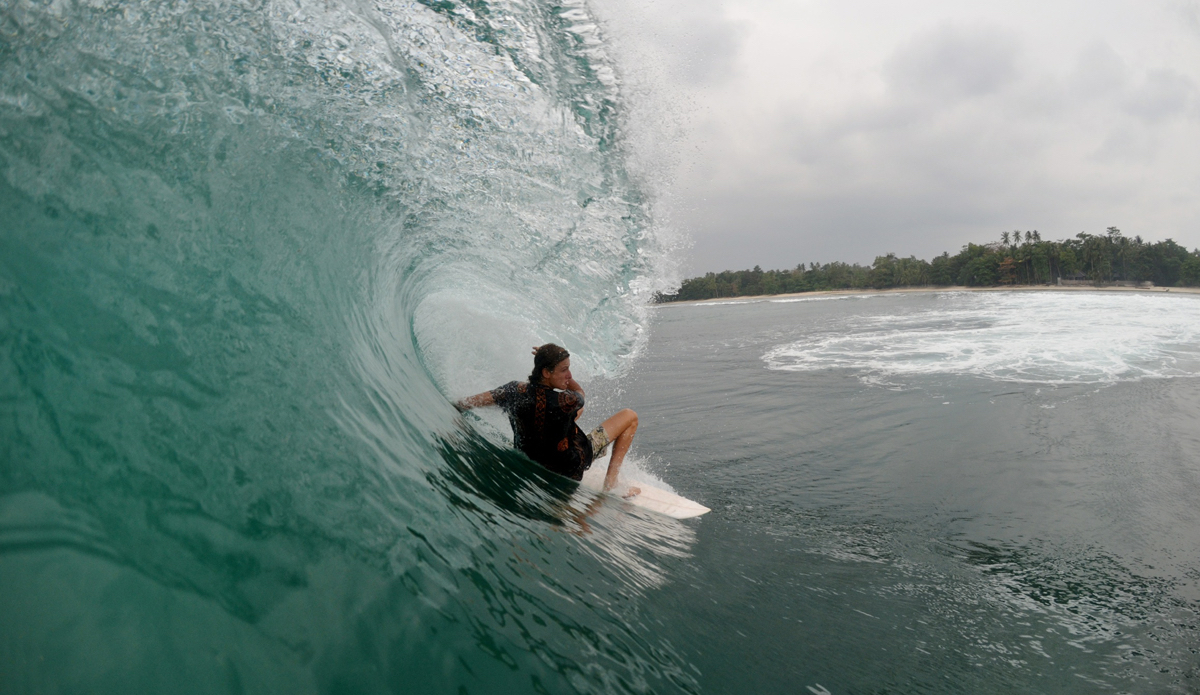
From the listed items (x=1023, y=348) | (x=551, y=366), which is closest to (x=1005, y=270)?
(x=1023, y=348)

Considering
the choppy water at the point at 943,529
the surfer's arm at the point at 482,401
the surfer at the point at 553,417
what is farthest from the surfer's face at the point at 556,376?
the choppy water at the point at 943,529

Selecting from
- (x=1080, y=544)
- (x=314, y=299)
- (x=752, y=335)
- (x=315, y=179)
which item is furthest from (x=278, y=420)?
(x=752, y=335)

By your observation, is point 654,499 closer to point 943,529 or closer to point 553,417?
point 553,417

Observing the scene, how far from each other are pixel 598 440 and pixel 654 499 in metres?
0.69

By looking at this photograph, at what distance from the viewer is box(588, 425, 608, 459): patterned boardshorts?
4.77 metres

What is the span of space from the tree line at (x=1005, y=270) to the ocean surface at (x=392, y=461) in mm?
49410

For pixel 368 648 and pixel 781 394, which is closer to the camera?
pixel 368 648

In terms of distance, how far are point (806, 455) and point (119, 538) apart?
6.39m

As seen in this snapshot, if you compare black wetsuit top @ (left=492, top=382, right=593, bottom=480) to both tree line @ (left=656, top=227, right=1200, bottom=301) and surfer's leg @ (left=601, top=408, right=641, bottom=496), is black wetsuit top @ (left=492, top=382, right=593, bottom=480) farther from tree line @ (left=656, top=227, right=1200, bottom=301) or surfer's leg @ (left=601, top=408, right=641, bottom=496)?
tree line @ (left=656, top=227, right=1200, bottom=301)

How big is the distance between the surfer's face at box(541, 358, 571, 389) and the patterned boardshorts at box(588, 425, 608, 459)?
709 mm

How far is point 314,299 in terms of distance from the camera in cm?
349

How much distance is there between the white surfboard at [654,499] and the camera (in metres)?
4.81

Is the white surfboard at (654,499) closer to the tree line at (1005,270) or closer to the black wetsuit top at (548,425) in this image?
the black wetsuit top at (548,425)

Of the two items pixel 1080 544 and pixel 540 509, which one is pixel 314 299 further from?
pixel 1080 544
